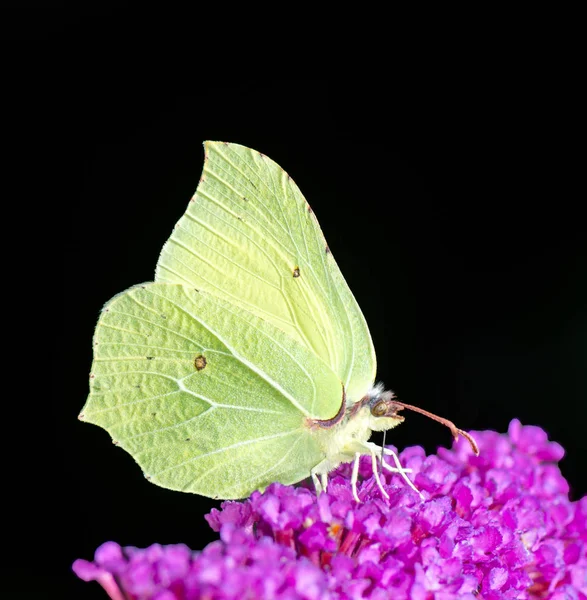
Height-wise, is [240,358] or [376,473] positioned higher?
[240,358]

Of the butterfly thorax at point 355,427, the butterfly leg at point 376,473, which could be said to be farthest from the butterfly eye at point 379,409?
the butterfly leg at point 376,473

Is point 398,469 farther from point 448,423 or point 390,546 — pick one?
point 390,546

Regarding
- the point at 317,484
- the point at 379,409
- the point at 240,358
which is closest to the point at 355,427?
the point at 379,409

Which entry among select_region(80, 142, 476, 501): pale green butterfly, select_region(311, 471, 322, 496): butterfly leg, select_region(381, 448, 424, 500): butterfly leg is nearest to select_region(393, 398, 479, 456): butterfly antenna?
select_region(80, 142, 476, 501): pale green butterfly

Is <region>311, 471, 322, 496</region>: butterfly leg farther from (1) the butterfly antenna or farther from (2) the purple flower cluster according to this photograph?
(1) the butterfly antenna

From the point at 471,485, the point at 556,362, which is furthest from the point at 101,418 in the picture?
the point at 556,362

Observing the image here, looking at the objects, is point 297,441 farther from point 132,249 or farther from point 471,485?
point 132,249

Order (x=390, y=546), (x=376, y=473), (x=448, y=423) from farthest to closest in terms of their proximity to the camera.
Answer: (x=448, y=423) < (x=376, y=473) < (x=390, y=546)
